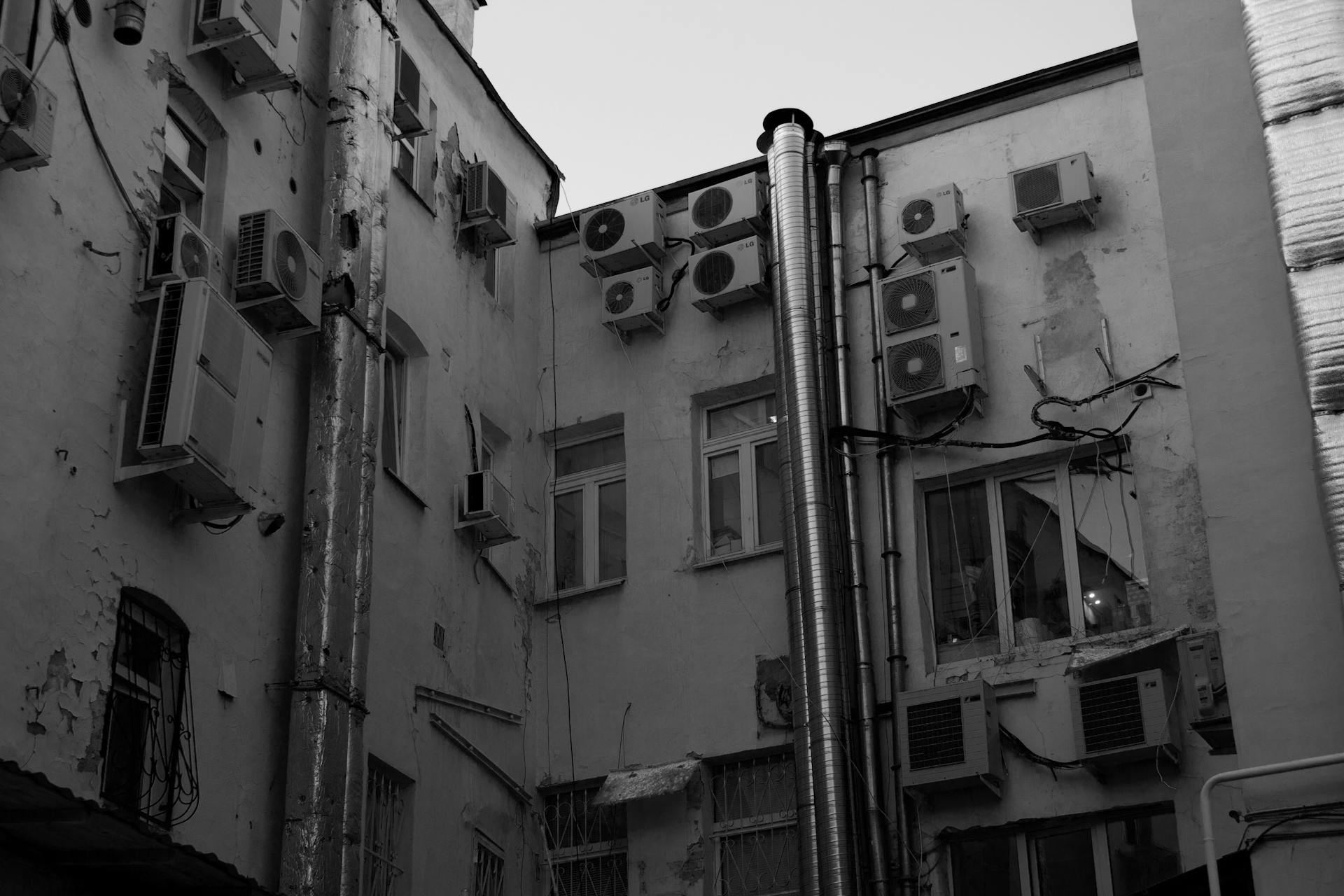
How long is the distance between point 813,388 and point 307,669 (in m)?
4.67

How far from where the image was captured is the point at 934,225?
42.9ft

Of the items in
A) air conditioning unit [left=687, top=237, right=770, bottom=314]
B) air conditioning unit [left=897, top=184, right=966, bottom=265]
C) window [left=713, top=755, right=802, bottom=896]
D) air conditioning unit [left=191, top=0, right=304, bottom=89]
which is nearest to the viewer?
air conditioning unit [left=191, top=0, right=304, bottom=89]

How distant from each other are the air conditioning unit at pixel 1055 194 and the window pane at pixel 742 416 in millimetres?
2608

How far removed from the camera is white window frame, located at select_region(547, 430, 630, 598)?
14.0 meters

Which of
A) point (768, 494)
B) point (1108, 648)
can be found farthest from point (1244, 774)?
point (768, 494)

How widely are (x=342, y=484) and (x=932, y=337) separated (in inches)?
184

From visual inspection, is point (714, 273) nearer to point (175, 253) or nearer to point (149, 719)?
point (175, 253)

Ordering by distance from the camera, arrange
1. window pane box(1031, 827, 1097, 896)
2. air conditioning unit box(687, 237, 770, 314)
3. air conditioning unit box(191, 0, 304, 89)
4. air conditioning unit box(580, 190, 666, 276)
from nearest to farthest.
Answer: air conditioning unit box(191, 0, 304, 89), window pane box(1031, 827, 1097, 896), air conditioning unit box(687, 237, 770, 314), air conditioning unit box(580, 190, 666, 276)

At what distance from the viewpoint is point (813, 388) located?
12.8 metres

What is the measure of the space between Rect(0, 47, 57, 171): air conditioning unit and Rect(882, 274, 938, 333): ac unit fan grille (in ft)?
21.6

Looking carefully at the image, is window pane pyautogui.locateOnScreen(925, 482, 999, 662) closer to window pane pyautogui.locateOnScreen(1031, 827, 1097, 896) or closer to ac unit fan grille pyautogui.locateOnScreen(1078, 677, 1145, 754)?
ac unit fan grille pyautogui.locateOnScreen(1078, 677, 1145, 754)

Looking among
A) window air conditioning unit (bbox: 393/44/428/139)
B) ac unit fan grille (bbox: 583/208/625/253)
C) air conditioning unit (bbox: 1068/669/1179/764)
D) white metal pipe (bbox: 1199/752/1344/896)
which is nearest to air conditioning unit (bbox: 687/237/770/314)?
ac unit fan grille (bbox: 583/208/625/253)

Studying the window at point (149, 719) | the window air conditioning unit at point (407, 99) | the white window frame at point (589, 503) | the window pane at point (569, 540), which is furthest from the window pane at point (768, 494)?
the window at point (149, 719)

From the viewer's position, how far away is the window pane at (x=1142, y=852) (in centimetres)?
1100
